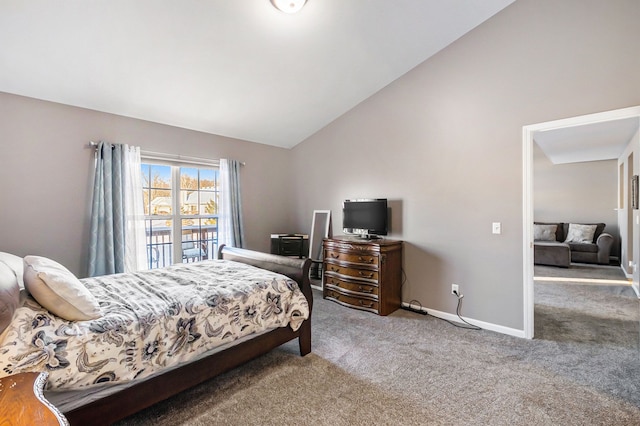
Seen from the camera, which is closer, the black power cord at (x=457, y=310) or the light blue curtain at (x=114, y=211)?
the black power cord at (x=457, y=310)

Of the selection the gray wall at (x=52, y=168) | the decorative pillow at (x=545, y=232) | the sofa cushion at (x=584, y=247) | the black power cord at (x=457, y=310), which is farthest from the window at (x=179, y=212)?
the sofa cushion at (x=584, y=247)

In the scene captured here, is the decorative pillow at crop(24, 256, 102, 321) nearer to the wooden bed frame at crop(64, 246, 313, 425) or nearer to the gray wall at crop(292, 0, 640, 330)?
the wooden bed frame at crop(64, 246, 313, 425)

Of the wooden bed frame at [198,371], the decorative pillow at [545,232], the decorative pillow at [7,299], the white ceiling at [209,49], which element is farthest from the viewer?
the decorative pillow at [545,232]

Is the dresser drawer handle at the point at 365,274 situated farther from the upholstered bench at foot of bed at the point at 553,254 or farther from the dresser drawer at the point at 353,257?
the upholstered bench at foot of bed at the point at 553,254

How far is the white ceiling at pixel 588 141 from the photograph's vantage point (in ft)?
14.2

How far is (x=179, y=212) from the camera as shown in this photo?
4121 mm

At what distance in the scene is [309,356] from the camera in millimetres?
2521

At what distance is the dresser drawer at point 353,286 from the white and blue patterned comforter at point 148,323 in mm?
1262

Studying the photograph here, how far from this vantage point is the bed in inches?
54.7

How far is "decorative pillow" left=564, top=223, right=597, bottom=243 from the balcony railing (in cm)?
772

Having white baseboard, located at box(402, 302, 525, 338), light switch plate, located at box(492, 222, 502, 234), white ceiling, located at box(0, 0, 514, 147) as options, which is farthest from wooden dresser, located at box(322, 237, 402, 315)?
white ceiling, located at box(0, 0, 514, 147)

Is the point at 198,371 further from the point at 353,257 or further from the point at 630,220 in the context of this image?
the point at 630,220

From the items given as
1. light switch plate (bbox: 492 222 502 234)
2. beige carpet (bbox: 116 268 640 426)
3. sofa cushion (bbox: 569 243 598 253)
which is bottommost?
beige carpet (bbox: 116 268 640 426)

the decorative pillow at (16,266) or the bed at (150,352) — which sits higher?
the decorative pillow at (16,266)
